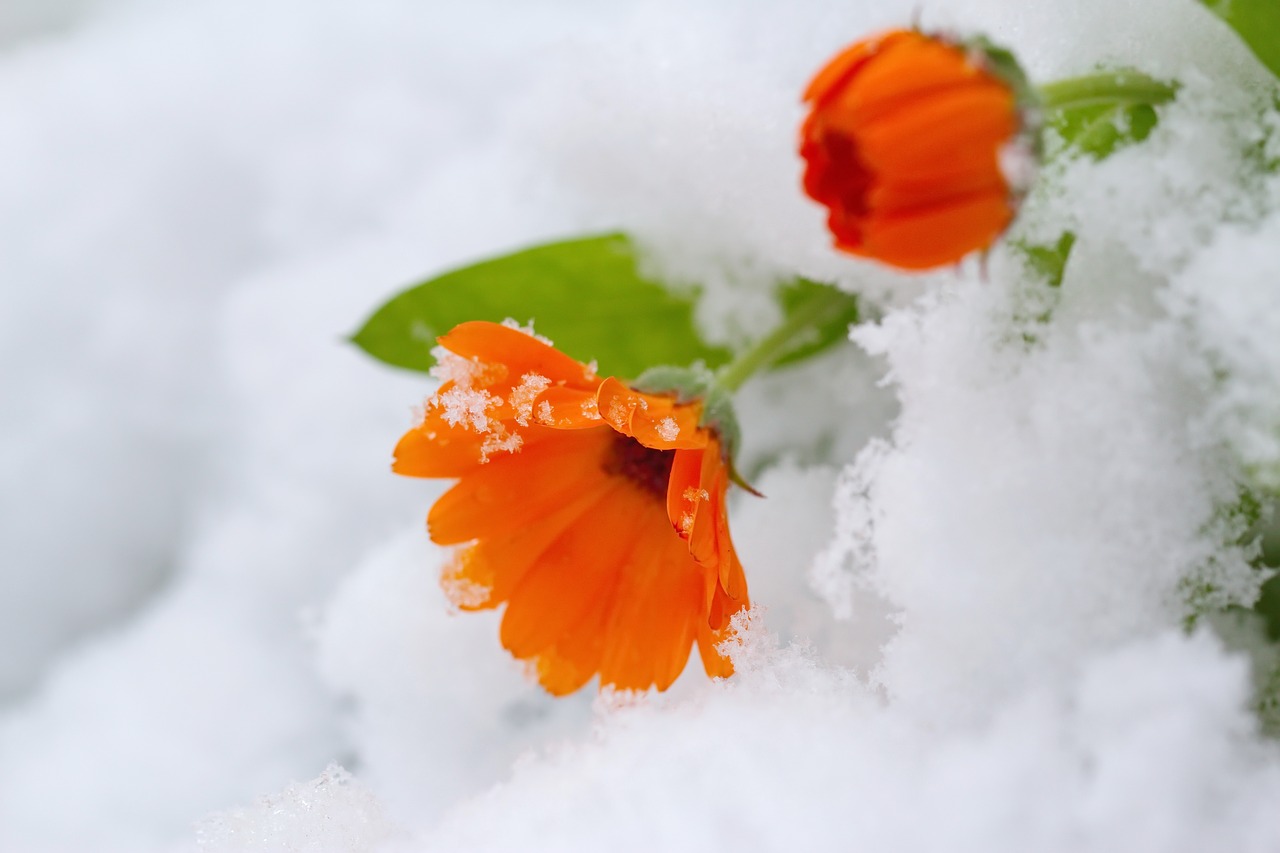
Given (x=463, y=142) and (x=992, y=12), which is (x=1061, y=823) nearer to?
(x=992, y=12)

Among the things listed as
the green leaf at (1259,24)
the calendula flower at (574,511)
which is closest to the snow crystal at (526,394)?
the calendula flower at (574,511)

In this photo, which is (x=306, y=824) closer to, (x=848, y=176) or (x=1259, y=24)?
(x=848, y=176)

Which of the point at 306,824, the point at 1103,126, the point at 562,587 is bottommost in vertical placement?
the point at 306,824

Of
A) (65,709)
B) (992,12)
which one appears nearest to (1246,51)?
(992,12)

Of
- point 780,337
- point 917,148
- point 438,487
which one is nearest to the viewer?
point 917,148

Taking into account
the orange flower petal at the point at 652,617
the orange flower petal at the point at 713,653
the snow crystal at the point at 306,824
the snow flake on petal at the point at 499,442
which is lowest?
the snow crystal at the point at 306,824

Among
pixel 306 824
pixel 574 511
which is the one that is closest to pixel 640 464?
pixel 574 511

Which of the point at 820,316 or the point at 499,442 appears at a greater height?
the point at 820,316

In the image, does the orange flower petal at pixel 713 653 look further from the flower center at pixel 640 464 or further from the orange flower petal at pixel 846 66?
the orange flower petal at pixel 846 66
